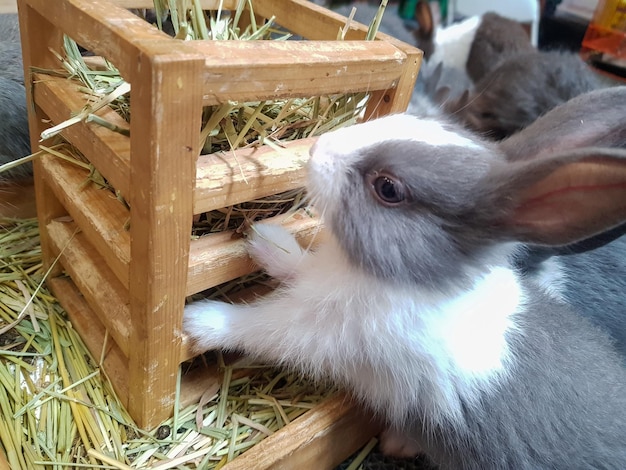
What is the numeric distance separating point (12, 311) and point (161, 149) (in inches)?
29.2

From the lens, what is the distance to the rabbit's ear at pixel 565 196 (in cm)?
76

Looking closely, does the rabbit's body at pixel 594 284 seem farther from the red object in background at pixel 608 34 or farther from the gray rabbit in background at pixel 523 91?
the red object in background at pixel 608 34

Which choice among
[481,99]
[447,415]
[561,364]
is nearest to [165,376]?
[447,415]

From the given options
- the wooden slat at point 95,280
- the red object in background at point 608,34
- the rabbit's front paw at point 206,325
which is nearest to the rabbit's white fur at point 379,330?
the rabbit's front paw at point 206,325

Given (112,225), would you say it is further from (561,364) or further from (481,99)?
(481,99)

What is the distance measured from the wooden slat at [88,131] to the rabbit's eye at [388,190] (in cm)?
39

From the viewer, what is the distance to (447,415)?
103 centimetres

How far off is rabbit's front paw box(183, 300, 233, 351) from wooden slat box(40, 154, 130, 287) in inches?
5.8

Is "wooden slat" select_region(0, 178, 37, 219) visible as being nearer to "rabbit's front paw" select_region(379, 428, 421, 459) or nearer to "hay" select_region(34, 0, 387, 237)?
"hay" select_region(34, 0, 387, 237)

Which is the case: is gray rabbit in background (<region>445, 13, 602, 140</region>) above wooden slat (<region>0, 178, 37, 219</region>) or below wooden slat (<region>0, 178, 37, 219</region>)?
above

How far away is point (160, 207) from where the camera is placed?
32.2 inches

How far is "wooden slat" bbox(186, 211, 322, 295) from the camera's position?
986 millimetres

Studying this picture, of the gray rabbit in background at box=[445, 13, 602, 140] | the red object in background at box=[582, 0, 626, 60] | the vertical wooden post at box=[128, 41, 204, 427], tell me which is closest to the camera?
the vertical wooden post at box=[128, 41, 204, 427]

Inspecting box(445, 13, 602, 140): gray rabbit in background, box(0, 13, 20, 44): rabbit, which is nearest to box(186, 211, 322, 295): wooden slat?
box(445, 13, 602, 140): gray rabbit in background
